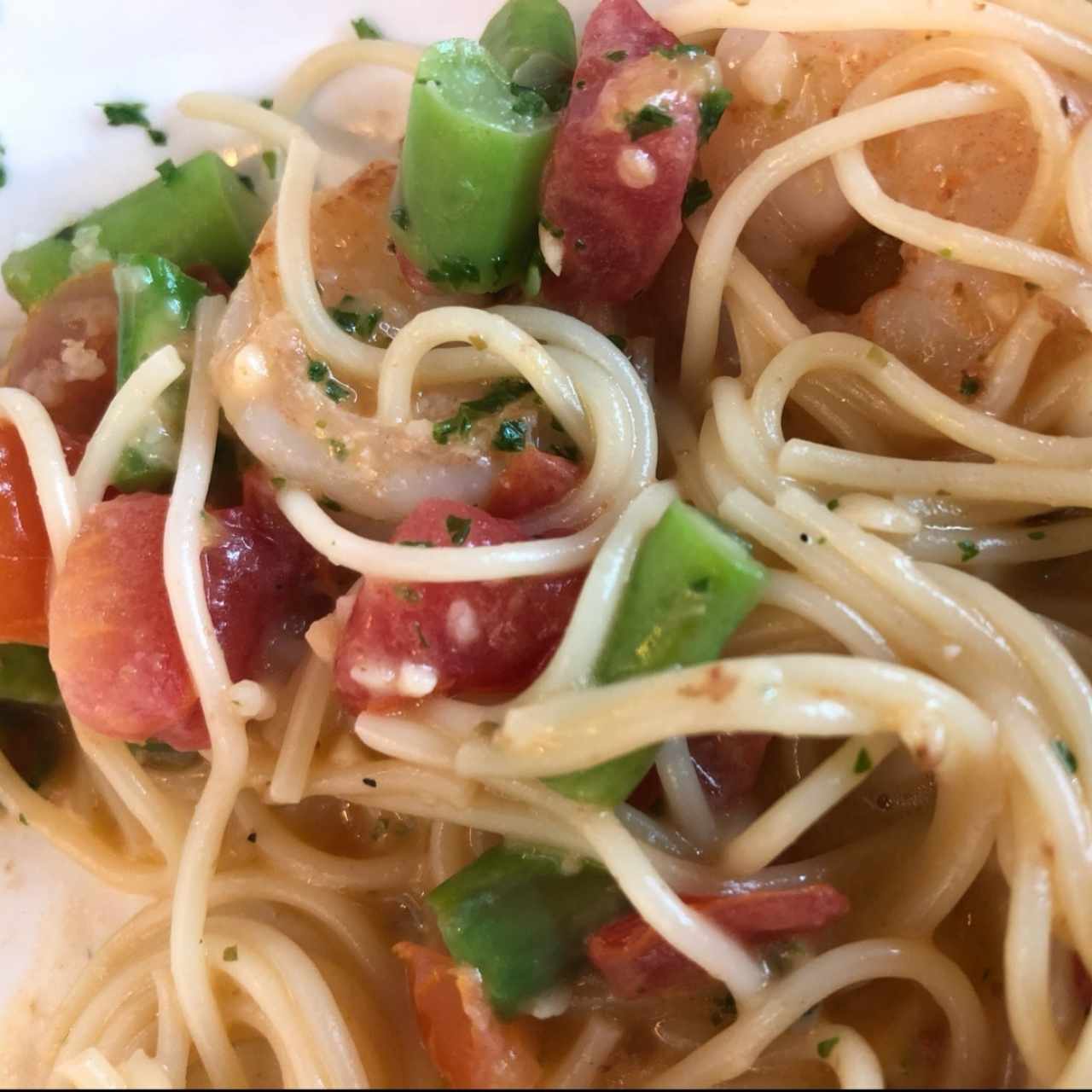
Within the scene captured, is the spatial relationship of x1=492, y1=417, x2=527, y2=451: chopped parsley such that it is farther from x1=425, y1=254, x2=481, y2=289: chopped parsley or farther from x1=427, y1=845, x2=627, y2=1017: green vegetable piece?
x1=427, y1=845, x2=627, y2=1017: green vegetable piece

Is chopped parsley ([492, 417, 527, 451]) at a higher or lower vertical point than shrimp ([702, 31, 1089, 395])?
lower

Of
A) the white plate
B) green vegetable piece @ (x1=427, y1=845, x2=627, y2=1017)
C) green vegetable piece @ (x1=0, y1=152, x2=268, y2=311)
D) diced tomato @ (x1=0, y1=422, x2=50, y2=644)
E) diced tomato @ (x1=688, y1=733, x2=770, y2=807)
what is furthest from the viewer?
the white plate

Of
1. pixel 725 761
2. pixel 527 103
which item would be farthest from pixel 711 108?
pixel 725 761

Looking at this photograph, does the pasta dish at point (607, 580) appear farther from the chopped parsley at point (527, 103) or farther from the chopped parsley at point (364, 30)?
the chopped parsley at point (364, 30)

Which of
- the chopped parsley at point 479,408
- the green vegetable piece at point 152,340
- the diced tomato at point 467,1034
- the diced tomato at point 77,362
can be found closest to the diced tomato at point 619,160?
the chopped parsley at point 479,408

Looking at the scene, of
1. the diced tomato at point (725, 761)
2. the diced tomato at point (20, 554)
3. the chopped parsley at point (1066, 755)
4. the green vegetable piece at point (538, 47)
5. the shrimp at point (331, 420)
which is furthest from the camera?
the green vegetable piece at point (538, 47)

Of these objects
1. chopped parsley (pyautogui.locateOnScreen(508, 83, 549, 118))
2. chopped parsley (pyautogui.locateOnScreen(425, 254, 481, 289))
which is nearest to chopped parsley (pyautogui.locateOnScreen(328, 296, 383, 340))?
chopped parsley (pyautogui.locateOnScreen(425, 254, 481, 289))
